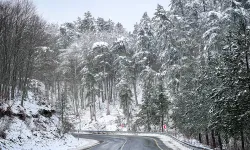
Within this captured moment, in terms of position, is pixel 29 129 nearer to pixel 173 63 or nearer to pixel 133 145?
pixel 133 145

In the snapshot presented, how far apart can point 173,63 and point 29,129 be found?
29.6 meters

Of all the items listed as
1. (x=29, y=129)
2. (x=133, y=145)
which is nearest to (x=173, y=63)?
(x=133, y=145)

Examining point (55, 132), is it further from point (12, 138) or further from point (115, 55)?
point (115, 55)

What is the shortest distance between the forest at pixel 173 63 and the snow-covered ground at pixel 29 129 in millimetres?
1600

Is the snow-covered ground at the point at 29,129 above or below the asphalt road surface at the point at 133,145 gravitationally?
above

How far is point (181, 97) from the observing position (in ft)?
126

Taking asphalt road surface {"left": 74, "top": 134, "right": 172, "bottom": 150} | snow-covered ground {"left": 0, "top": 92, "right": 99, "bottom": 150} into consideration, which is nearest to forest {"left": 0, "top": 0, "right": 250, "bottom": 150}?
snow-covered ground {"left": 0, "top": 92, "right": 99, "bottom": 150}

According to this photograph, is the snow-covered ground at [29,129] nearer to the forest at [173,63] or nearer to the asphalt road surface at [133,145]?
the forest at [173,63]

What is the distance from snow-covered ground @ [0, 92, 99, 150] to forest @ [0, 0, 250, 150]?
160cm

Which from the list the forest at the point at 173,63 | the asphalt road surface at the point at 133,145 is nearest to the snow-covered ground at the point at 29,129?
the forest at the point at 173,63

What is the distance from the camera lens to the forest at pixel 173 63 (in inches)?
859

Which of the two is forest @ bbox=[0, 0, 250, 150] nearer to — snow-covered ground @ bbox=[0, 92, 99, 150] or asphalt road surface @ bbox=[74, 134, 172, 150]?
snow-covered ground @ bbox=[0, 92, 99, 150]

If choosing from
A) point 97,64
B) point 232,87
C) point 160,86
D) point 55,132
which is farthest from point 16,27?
point 97,64

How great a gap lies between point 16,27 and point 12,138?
10.8 m
